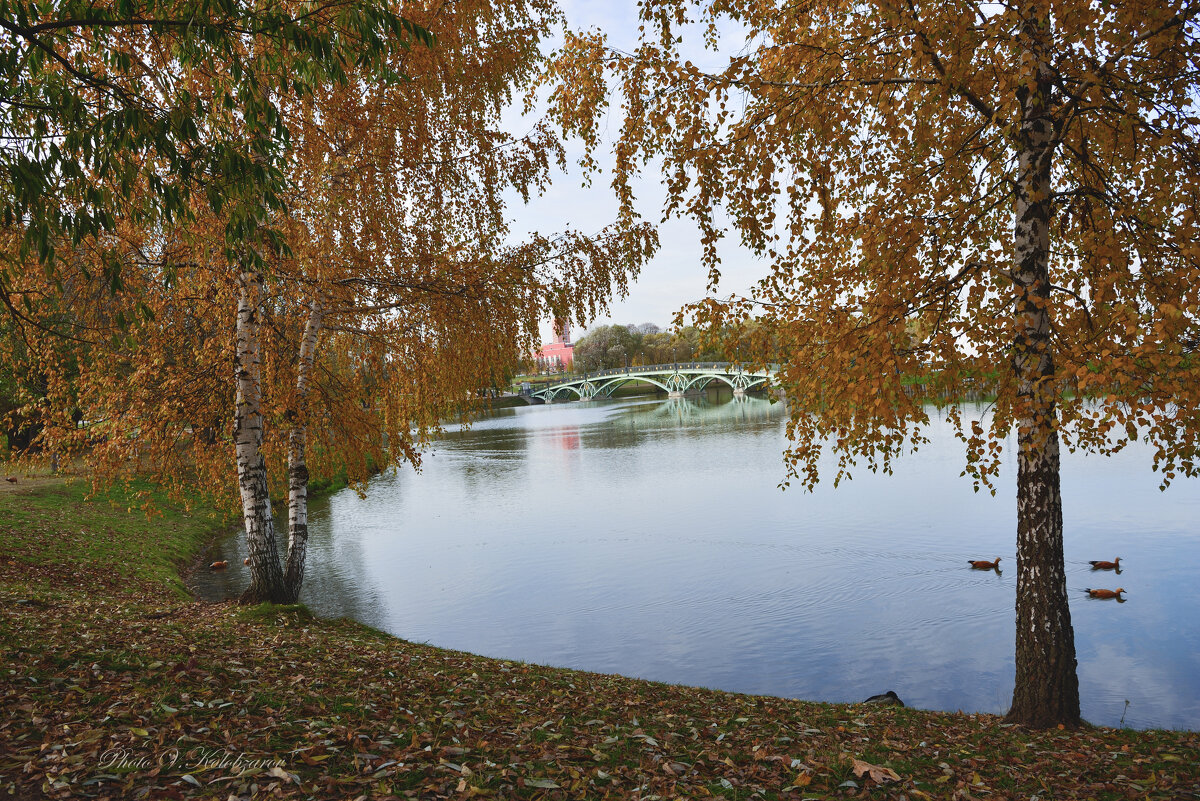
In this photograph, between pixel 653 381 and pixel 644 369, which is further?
pixel 644 369

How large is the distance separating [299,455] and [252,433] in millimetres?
1294

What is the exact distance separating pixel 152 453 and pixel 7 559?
5.80m

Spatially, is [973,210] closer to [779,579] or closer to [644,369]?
[779,579]

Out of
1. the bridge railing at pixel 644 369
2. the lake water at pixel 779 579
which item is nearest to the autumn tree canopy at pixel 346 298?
the lake water at pixel 779 579

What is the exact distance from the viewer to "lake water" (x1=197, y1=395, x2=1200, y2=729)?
399 inches

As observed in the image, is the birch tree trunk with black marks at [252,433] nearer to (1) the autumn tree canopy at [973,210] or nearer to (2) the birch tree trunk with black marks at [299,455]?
(2) the birch tree trunk with black marks at [299,455]

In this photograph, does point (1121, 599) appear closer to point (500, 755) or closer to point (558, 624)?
point (558, 624)

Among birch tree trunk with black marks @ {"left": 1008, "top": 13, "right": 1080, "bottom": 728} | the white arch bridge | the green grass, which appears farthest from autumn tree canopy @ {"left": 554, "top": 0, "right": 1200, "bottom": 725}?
the white arch bridge

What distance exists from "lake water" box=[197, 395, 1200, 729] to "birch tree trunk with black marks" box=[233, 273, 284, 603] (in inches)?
123

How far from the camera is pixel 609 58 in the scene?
704 cm

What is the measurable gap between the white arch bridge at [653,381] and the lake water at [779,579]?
157 ft

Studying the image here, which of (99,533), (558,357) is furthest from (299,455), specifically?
(558,357)

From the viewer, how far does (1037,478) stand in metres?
6.15

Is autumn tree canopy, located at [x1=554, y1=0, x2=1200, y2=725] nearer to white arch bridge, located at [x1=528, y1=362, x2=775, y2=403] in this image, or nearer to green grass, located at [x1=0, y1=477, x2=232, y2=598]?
green grass, located at [x1=0, y1=477, x2=232, y2=598]
